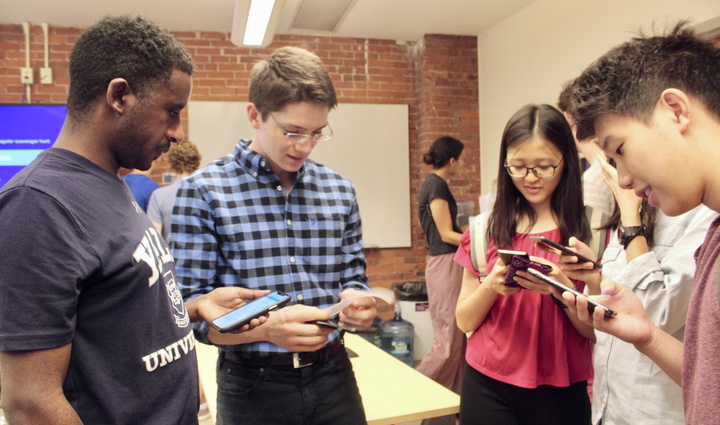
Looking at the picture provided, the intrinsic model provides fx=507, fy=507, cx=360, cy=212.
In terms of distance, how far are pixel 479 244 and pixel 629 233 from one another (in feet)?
1.60

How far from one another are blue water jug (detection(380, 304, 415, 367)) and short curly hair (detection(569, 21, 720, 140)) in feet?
14.2

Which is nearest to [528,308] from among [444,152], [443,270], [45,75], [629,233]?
[629,233]

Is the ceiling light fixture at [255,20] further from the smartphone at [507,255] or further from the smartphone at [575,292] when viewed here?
the smartphone at [575,292]

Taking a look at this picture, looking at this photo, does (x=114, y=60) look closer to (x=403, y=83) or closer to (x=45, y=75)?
A: (x=45, y=75)

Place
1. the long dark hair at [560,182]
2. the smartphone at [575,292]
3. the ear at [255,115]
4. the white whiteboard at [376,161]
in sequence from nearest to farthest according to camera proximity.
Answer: the smartphone at [575,292]
the ear at [255,115]
the long dark hair at [560,182]
the white whiteboard at [376,161]

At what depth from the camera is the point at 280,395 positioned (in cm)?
141

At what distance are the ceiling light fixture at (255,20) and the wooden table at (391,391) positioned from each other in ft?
8.37

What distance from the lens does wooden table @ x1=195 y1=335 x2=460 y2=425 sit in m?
1.88

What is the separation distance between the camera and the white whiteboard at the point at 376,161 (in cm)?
577

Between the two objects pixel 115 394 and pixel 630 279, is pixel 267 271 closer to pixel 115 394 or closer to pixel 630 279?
pixel 115 394

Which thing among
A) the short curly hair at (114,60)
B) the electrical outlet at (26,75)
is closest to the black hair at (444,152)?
the short curly hair at (114,60)

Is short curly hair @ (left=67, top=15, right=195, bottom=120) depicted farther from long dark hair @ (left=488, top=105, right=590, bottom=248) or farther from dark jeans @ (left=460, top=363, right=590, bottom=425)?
dark jeans @ (left=460, top=363, right=590, bottom=425)

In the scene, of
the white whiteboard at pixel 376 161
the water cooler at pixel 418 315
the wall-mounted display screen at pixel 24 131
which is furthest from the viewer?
the white whiteboard at pixel 376 161

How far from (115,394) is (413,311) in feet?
14.7
